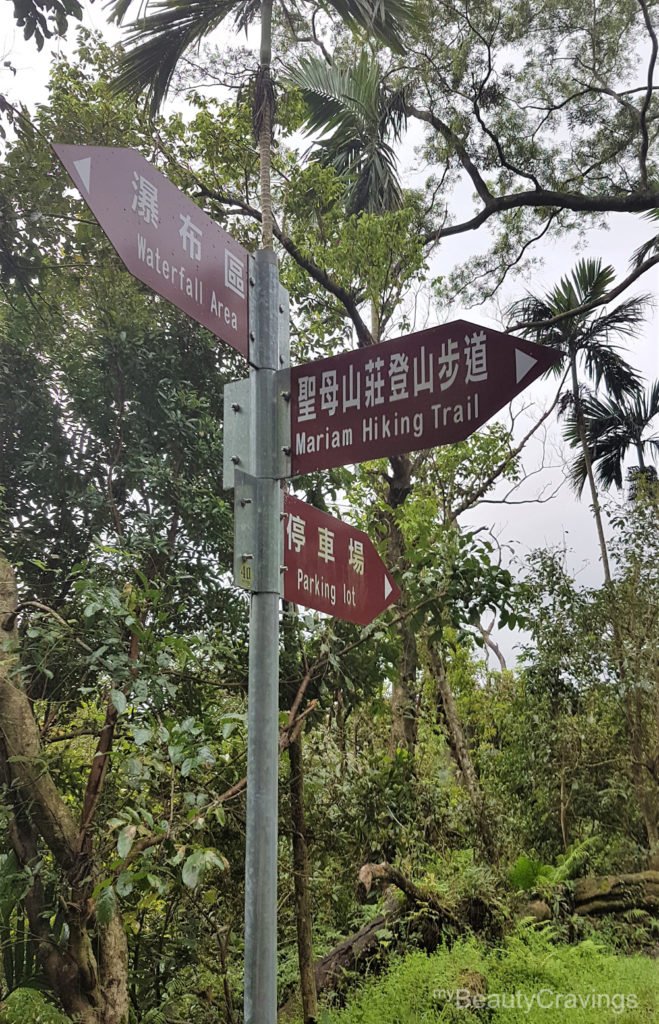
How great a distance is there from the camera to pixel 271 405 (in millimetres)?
1912

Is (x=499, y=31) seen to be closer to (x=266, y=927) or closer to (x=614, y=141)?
(x=614, y=141)

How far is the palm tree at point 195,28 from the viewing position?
358 centimetres

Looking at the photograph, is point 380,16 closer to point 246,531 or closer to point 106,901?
point 246,531

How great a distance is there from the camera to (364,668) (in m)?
4.26

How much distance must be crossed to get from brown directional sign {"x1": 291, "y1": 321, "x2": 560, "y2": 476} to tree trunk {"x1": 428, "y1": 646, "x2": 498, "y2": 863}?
519 centimetres

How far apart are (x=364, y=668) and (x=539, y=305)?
23.8 ft

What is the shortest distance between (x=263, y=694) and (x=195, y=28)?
3.60 metres

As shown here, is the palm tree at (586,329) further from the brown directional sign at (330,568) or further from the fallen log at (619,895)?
the brown directional sign at (330,568)

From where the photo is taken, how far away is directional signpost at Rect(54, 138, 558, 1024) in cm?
166

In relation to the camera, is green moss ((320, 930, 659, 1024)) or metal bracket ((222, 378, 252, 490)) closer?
metal bracket ((222, 378, 252, 490))

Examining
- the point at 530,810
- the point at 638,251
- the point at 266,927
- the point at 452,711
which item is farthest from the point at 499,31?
the point at 266,927

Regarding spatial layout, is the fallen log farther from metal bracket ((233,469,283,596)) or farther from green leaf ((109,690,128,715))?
metal bracket ((233,469,283,596))

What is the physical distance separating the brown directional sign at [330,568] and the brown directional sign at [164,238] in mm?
470

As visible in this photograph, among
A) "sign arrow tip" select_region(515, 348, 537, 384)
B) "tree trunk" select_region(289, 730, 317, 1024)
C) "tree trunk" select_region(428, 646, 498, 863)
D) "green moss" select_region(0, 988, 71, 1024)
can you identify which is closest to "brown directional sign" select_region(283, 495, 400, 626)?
"sign arrow tip" select_region(515, 348, 537, 384)
